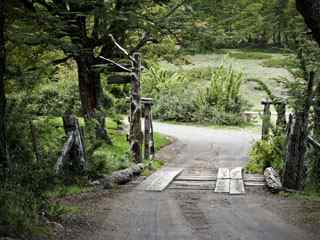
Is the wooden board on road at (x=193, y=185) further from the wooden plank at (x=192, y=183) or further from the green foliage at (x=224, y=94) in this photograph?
the green foliage at (x=224, y=94)

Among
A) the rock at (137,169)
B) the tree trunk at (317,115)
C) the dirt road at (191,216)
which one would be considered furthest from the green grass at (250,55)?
the dirt road at (191,216)

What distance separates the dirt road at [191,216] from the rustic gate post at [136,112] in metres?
2.61

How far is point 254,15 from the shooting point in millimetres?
8539

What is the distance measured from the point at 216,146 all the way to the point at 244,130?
6.04 m

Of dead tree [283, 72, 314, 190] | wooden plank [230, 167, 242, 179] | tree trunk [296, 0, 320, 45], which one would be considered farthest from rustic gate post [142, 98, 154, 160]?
tree trunk [296, 0, 320, 45]

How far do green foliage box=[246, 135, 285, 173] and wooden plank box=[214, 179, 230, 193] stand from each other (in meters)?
1.41

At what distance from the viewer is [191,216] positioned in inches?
273

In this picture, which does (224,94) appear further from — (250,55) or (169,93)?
(250,55)

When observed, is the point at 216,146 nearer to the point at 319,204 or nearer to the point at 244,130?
the point at 244,130

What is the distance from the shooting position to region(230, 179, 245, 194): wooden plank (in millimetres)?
9094

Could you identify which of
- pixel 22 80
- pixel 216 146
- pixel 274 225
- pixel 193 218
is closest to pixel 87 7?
pixel 22 80

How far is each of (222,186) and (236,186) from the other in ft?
0.85

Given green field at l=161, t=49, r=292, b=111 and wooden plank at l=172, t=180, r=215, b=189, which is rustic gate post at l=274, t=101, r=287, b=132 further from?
green field at l=161, t=49, r=292, b=111

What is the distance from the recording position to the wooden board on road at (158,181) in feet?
30.7
